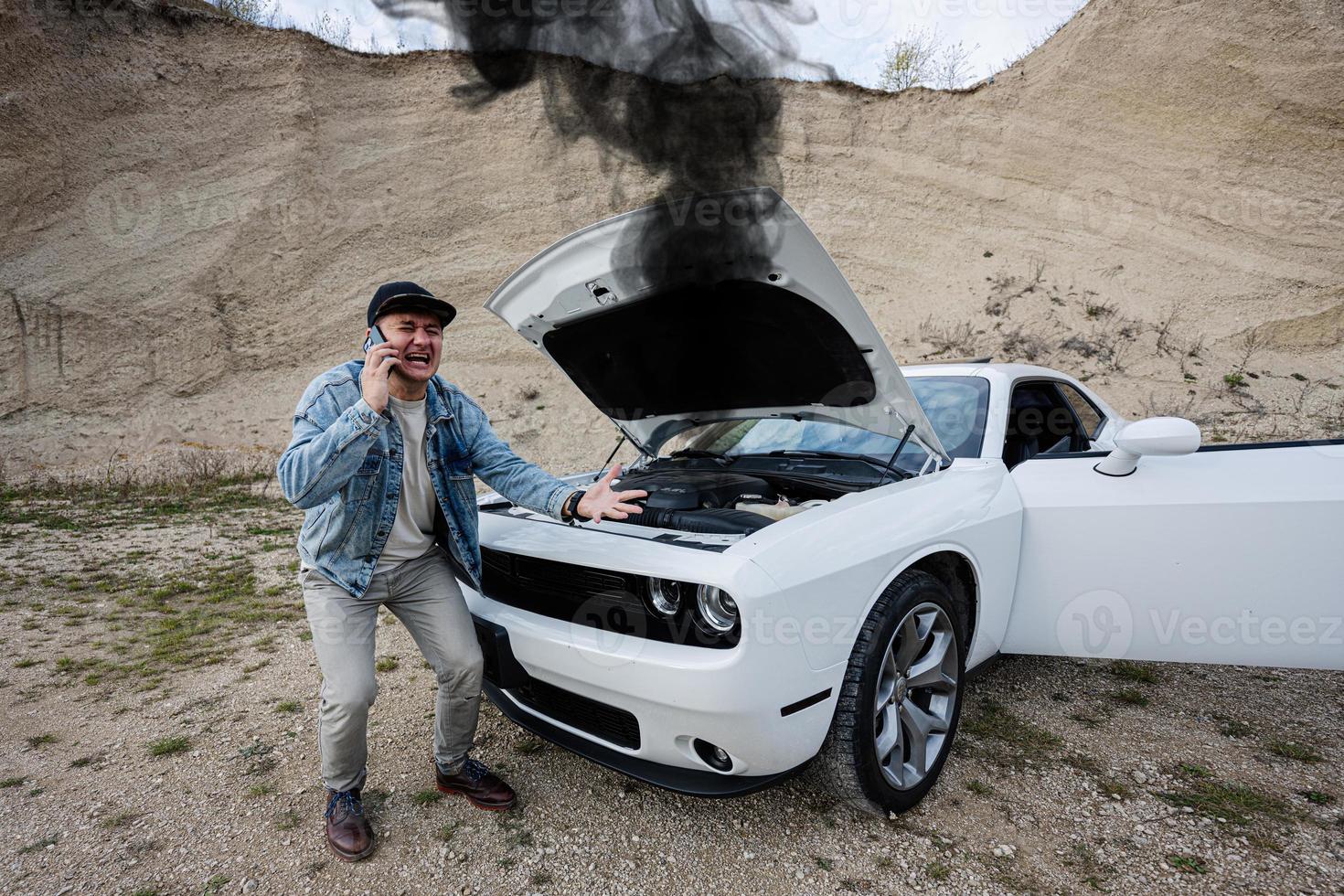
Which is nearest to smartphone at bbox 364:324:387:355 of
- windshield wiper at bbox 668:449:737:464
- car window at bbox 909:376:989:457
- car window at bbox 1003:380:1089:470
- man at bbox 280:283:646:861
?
man at bbox 280:283:646:861

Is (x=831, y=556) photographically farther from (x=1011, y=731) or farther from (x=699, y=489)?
(x=1011, y=731)

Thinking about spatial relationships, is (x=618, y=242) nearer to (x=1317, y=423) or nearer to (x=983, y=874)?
(x=983, y=874)

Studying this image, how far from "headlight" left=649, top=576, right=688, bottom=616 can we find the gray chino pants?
748 millimetres

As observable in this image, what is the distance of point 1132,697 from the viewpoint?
3.23 m

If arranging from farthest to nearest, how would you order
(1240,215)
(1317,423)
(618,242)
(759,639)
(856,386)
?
1. (1240,215)
2. (1317,423)
3. (856,386)
4. (618,242)
5. (759,639)

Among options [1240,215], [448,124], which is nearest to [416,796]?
[448,124]

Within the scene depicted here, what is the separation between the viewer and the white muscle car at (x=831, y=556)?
2045mm

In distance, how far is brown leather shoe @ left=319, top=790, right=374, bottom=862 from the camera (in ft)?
7.31

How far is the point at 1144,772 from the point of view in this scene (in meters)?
2.61

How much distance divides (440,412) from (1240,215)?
18.3m

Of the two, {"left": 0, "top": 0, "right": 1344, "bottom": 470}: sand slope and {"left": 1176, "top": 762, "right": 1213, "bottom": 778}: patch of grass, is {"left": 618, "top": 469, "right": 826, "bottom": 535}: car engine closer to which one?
{"left": 1176, "top": 762, "right": 1213, "bottom": 778}: patch of grass

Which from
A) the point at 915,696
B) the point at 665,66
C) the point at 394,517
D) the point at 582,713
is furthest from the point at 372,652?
the point at 665,66

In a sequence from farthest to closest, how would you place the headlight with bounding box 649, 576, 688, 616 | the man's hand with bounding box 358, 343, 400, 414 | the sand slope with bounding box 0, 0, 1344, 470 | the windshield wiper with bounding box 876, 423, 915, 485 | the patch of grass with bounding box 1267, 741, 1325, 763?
1. the sand slope with bounding box 0, 0, 1344, 470
2. the windshield wiper with bounding box 876, 423, 915, 485
3. the patch of grass with bounding box 1267, 741, 1325, 763
4. the headlight with bounding box 649, 576, 688, 616
5. the man's hand with bounding box 358, 343, 400, 414

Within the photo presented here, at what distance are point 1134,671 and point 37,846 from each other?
15.4 feet
